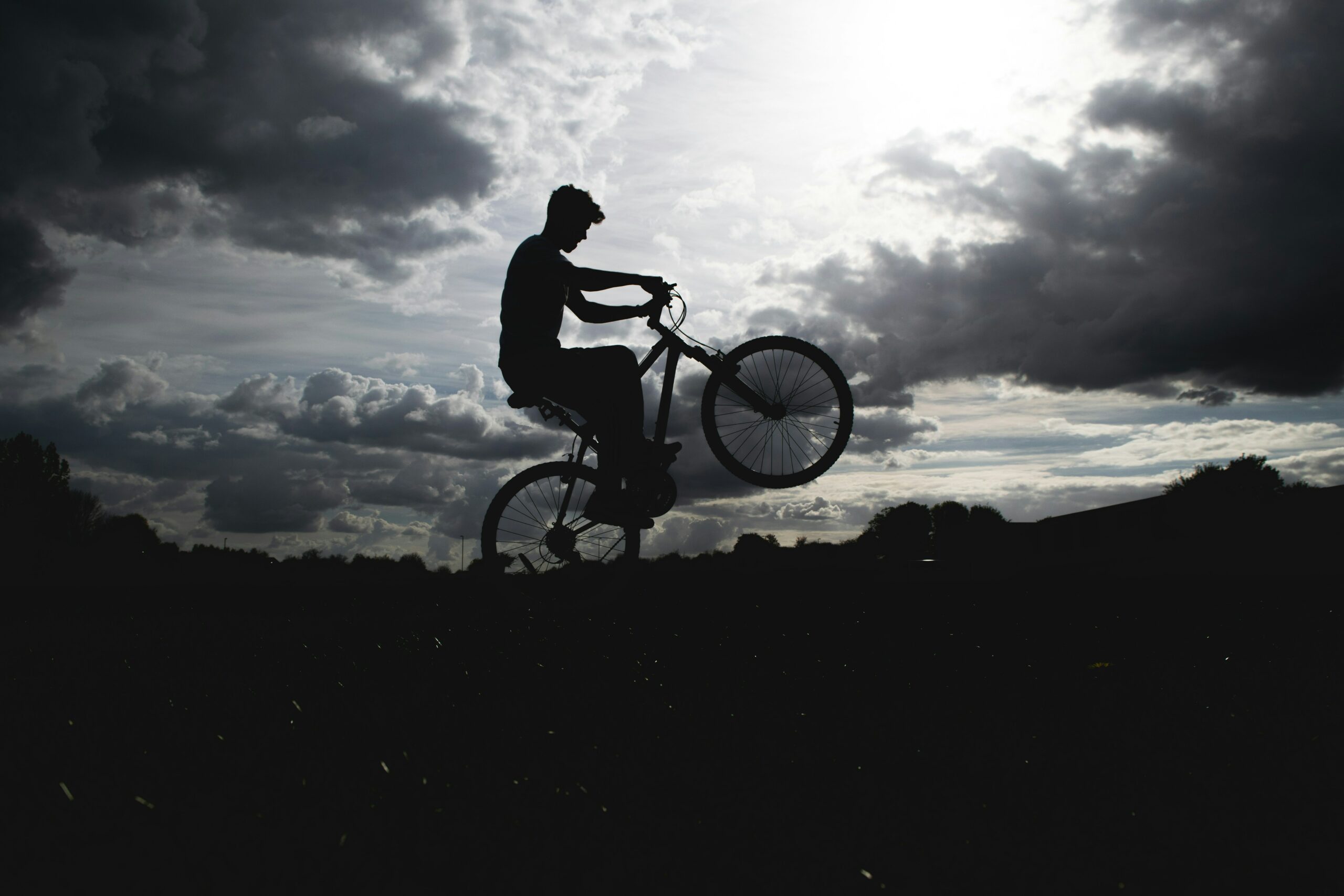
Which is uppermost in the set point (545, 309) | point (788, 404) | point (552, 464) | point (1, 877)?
point (545, 309)

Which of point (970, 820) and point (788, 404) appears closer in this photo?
point (970, 820)

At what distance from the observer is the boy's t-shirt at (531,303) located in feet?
19.9

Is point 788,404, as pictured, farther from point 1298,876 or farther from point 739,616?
point 1298,876

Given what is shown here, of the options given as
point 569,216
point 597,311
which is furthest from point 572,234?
point 597,311

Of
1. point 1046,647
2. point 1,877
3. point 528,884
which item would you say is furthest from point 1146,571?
A: point 1,877

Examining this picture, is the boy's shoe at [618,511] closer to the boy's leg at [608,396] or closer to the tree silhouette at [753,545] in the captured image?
the boy's leg at [608,396]

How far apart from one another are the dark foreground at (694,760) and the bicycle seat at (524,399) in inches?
81.3

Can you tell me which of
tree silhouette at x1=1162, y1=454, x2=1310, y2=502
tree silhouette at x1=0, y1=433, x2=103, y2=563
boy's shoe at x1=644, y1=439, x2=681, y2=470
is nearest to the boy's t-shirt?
boy's shoe at x1=644, y1=439, x2=681, y2=470

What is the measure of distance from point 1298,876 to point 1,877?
14.1 ft

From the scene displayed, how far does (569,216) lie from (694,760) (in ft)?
16.1

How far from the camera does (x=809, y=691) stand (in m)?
4.16

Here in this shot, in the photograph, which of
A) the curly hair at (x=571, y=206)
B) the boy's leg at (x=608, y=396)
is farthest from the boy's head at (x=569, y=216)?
the boy's leg at (x=608, y=396)

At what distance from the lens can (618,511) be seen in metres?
6.43

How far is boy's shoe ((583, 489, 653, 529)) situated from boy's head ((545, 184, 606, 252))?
91.4 inches
